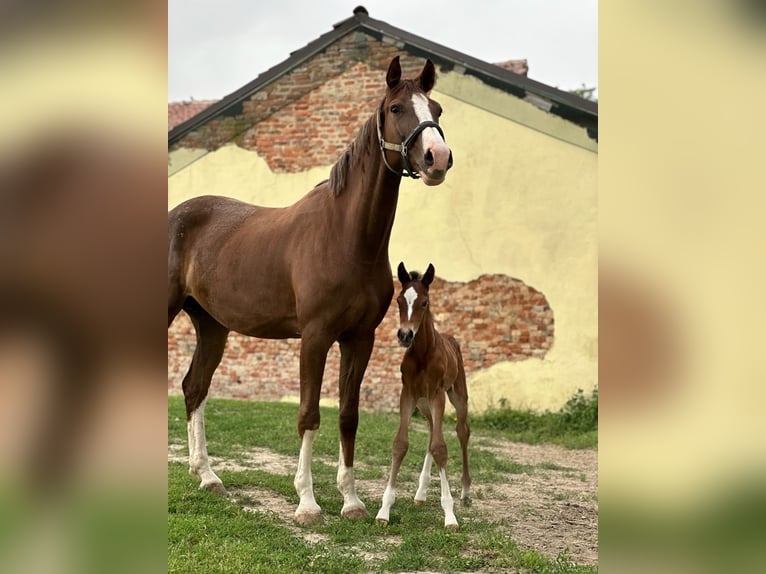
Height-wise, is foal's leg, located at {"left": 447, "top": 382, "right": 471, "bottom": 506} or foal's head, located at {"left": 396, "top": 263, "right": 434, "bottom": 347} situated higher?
foal's head, located at {"left": 396, "top": 263, "right": 434, "bottom": 347}

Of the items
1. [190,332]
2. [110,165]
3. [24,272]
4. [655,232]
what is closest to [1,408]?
[24,272]

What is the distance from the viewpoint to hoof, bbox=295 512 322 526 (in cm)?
424

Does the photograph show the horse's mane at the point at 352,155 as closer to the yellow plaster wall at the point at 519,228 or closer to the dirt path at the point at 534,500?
the dirt path at the point at 534,500

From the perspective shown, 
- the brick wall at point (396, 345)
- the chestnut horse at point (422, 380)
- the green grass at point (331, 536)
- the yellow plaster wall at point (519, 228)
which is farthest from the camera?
the brick wall at point (396, 345)

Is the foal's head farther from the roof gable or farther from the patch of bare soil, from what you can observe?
the roof gable

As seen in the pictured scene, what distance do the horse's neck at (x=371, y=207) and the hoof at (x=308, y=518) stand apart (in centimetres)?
164

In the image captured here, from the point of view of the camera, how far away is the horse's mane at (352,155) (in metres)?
4.35

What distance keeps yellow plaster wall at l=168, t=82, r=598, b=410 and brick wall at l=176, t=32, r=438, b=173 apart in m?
1.22

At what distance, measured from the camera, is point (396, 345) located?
1001 centimetres

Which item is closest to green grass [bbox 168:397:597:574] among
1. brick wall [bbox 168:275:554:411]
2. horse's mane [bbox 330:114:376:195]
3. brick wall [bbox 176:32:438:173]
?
horse's mane [bbox 330:114:376:195]

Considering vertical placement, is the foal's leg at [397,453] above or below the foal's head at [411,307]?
Answer: below

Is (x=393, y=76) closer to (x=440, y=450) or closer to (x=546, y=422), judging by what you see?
(x=440, y=450)

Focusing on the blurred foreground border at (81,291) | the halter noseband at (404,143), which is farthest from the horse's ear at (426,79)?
the blurred foreground border at (81,291)

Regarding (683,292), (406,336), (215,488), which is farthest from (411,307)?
(683,292)
